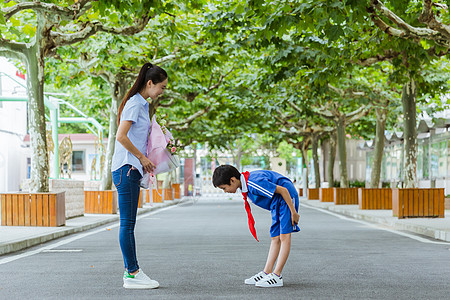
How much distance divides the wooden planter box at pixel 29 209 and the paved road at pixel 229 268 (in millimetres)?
1892

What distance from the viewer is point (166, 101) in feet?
103

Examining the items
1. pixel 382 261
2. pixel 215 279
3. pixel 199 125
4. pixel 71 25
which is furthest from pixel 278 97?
pixel 215 279

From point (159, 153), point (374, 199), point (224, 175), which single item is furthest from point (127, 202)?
point (374, 199)

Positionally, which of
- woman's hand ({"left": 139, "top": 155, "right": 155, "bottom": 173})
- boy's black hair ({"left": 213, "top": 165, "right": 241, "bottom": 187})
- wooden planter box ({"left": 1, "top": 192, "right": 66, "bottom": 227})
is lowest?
wooden planter box ({"left": 1, "top": 192, "right": 66, "bottom": 227})

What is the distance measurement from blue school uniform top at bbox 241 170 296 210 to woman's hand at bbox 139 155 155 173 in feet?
2.68

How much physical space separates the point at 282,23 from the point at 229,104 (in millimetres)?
20442

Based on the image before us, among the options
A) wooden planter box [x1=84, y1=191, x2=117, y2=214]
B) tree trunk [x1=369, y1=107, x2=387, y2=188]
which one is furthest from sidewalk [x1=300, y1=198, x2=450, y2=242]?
wooden planter box [x1=84, y1=191, x2=117, y2=214]

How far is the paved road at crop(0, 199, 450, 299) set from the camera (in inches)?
241

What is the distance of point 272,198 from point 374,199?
697 inches

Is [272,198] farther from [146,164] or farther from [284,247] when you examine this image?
[146,164]

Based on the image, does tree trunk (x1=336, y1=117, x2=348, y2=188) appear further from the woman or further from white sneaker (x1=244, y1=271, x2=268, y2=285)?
the woman

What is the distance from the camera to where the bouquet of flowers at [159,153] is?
20.6 ft

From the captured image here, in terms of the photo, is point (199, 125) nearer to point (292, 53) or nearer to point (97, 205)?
point (97, 205)

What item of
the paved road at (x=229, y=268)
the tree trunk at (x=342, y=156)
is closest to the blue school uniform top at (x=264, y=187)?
the paved road at (x=229, y=268)
